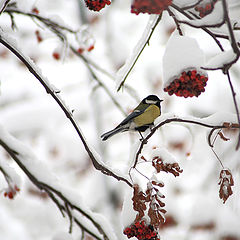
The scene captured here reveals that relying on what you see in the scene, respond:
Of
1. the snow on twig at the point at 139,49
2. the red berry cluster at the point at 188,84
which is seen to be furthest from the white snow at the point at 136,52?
the red berry cluster at the point at 188,84

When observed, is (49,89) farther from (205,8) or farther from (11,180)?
(11,180)

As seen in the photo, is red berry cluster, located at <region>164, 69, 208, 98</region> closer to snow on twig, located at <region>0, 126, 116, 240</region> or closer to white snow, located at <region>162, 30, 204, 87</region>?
white snow, located at <region>162, 30, 204, 87</region>

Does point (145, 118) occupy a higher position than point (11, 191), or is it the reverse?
point (145, 118)

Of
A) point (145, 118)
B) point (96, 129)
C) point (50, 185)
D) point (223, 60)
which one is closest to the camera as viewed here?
point (223, 60)

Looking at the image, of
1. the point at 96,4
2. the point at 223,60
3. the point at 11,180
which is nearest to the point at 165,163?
the point at 223,60

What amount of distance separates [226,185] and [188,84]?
297mm

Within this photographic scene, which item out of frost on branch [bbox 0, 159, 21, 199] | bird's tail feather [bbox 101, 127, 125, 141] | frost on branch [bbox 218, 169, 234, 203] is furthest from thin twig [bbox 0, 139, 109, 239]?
frost on branch [bbox 218, 169, 234, 203]

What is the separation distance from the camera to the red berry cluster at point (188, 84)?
934mm

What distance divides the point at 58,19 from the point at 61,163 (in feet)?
16.0

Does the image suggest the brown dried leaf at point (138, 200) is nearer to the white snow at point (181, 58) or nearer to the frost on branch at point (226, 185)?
the frost on branch at point (226, 185)

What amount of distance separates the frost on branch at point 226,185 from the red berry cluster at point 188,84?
0.80 feet

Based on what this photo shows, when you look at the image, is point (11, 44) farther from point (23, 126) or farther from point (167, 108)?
point (167, 108)

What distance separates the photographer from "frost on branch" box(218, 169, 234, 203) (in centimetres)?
99

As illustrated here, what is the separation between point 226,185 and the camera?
39.1 inches
